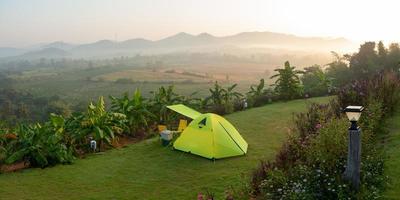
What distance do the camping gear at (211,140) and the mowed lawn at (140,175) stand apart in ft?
0.72

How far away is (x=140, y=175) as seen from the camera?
385 inches

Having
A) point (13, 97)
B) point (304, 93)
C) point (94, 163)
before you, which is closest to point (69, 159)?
point (94, 163)

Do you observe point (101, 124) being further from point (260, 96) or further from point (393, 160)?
point (260, 96)

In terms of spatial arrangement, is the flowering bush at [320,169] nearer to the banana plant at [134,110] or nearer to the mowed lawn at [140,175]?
the mowed lawn at [140,175]

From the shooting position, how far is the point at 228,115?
703 inches

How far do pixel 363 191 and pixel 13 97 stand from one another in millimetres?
80559

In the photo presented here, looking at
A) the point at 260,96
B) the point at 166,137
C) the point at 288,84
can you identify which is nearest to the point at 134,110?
the point at 166,137

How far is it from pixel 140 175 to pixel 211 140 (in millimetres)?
2284

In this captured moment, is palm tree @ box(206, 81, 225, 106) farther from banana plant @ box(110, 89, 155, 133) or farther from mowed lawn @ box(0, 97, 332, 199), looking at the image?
mowed lawn @ box(0, 97, 332, 199)

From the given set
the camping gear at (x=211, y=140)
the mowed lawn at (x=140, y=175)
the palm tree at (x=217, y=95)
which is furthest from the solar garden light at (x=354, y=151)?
the palm tree at (x=217, y=95)

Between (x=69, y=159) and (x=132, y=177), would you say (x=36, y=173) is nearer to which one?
(x=69, y=159)

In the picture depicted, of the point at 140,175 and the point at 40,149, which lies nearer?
the point at 140,175

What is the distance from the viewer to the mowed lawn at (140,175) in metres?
8.52

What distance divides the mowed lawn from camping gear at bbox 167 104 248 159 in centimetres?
22
